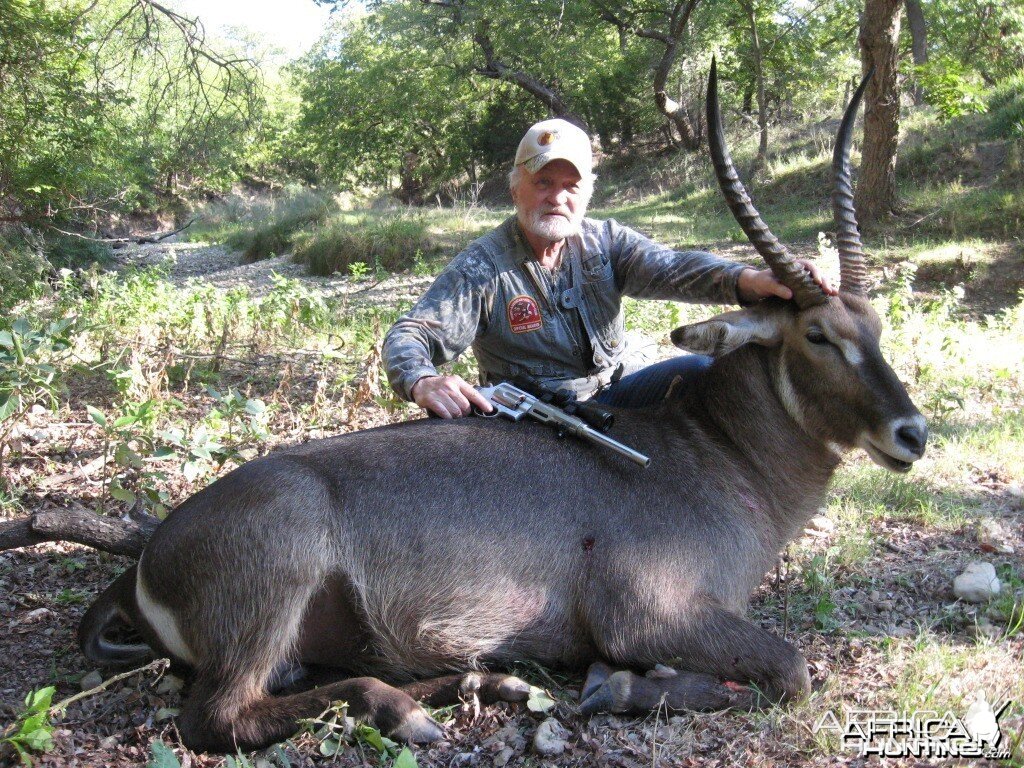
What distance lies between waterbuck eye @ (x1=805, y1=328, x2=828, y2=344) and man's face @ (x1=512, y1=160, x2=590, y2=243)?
1.31 meters

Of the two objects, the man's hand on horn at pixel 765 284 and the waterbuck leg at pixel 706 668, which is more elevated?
the man's hand on horn at pixel 765 284

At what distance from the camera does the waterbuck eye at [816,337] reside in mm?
3576

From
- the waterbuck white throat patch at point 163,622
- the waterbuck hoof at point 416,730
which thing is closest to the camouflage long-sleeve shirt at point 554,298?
the waterbuck white throat patch at point 163,622

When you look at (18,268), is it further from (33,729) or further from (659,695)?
(659,695)

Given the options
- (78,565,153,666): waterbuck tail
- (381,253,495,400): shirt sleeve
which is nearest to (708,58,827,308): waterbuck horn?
(381,253,495,400): shirt sleeve

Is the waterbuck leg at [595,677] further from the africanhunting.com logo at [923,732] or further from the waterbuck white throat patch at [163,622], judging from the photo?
the waterbuck white throat patch at [163,622]

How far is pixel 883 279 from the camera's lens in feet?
33.7

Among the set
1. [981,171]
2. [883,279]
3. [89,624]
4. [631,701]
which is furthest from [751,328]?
[981,171]

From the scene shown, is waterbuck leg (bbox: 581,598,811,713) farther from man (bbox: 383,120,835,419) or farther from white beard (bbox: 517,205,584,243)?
white beard (bbox: 517,205,584,243)

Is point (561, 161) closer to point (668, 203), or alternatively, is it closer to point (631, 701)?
point (631, 701)

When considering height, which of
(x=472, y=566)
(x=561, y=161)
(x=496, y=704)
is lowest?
(x=496, y=704)

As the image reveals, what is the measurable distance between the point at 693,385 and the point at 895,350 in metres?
3.63

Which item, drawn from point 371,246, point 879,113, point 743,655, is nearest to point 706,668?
point 743,655

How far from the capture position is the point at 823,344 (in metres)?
3.57
